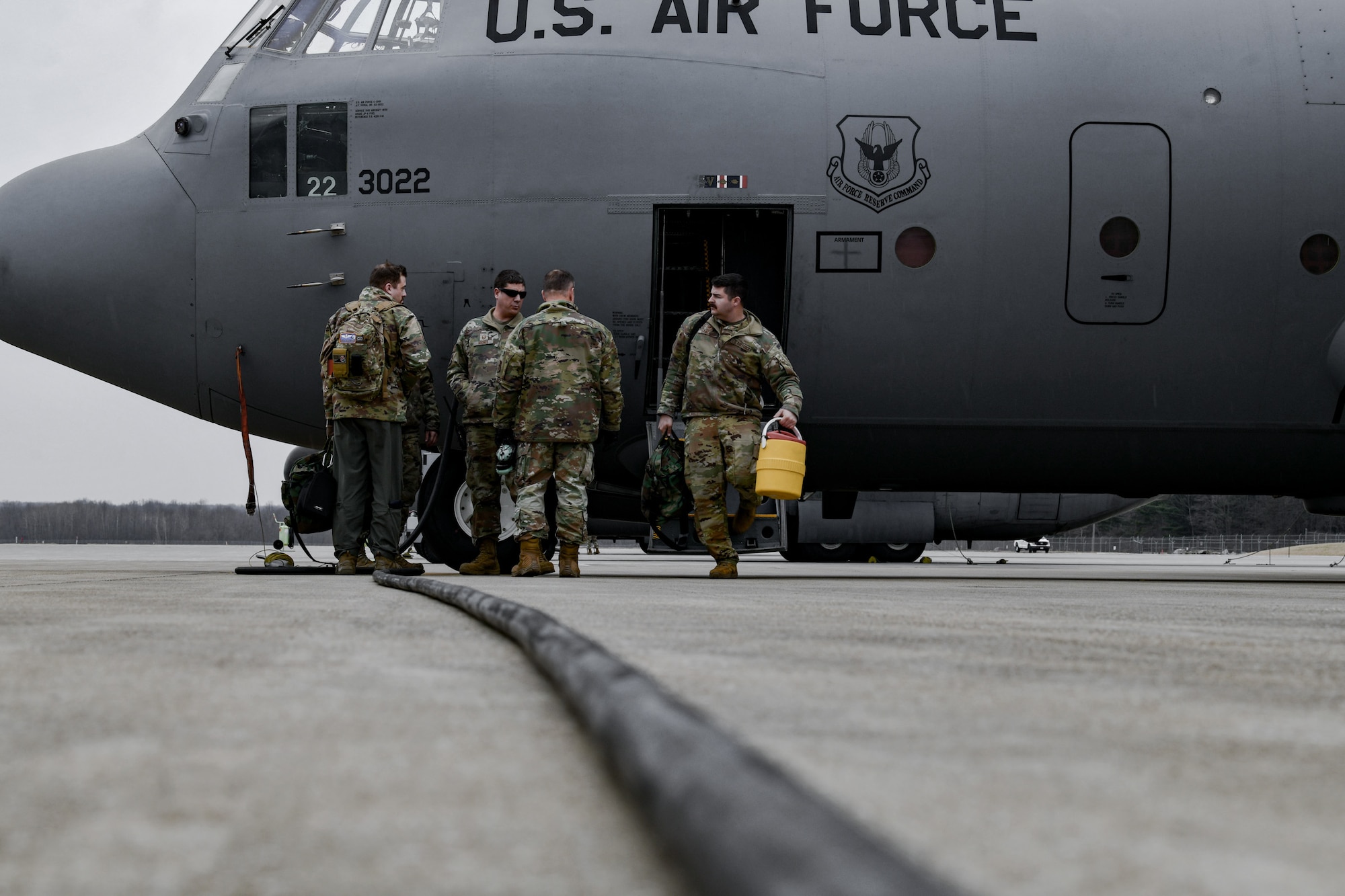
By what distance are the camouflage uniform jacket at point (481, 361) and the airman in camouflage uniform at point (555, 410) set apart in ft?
1.07

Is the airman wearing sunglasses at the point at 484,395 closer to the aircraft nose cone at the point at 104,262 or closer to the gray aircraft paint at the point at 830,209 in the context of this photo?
the gray aircraft paint at the point at 830,209

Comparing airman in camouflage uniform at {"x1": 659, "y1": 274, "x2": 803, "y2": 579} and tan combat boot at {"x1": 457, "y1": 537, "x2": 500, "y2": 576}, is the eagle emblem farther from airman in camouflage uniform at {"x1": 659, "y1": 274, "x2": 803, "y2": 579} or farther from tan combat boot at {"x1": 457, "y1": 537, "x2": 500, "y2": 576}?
tan combat boot at {"x1": 457, "y1": 537, "x2": 500, "y2": 576}

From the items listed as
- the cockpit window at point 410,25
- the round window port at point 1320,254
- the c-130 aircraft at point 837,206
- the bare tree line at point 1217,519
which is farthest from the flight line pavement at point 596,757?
the bare tree line at point 1217,519

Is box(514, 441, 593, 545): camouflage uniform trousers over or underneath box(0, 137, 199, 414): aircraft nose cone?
underneath

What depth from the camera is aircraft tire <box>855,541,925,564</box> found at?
14798 millimetres

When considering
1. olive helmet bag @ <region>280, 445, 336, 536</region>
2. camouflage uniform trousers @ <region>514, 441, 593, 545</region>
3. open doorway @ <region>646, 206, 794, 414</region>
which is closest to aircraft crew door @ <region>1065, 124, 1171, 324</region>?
open doorway @ <region>646, 206, 794, 414</region>

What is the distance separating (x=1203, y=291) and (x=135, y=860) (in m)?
6.58

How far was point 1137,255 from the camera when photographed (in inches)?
256

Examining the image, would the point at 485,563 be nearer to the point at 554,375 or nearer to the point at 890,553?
the point at 554,375

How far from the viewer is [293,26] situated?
687cm

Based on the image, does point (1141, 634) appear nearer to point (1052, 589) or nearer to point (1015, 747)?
point (1015, 747)

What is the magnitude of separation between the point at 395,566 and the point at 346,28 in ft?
9.60

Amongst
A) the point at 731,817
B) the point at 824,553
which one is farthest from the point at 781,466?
the point at 824,553

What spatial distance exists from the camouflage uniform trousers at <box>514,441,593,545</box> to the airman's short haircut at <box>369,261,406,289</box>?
1101 mm
